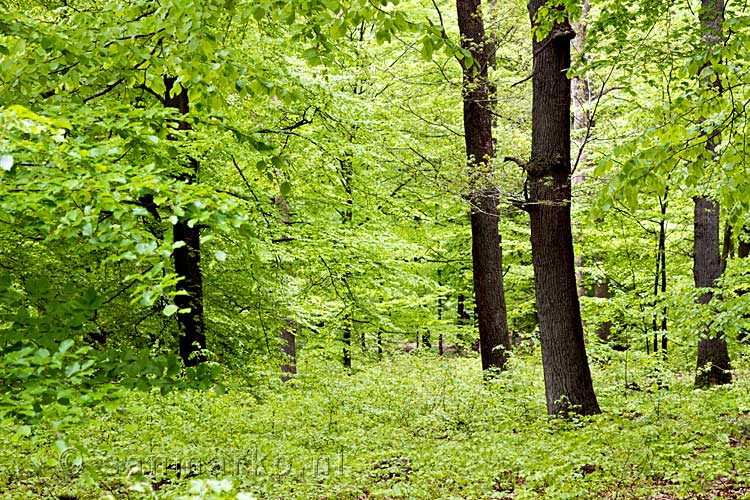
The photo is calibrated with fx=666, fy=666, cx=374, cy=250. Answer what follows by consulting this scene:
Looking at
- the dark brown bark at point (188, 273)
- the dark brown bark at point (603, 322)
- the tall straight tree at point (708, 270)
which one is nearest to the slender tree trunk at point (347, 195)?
the dark brown bark at point (188, 273)

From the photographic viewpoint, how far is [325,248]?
10.7 meters

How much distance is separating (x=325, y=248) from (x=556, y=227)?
4.19 m

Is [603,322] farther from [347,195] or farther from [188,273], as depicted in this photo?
[188,273]

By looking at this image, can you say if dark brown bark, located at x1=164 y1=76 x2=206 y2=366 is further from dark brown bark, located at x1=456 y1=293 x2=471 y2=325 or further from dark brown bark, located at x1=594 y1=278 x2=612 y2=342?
dark brown bark, located at x1=456 y1=293 x2=471 y2=325

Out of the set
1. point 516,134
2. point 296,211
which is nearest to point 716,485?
point 516,134

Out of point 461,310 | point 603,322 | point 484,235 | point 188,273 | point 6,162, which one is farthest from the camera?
point 461,310

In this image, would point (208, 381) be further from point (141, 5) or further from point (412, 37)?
point (412, 37)

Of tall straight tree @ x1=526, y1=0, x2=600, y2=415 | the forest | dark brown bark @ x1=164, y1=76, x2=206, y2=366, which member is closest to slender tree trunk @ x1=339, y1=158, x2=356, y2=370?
the forest

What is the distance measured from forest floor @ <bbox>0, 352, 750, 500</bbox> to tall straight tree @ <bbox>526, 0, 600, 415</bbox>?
0.54 m

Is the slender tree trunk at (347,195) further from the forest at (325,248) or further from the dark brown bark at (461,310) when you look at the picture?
the dark brown bark at (461,310)

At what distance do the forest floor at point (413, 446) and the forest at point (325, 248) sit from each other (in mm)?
43

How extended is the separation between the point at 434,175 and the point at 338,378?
517 centimetres

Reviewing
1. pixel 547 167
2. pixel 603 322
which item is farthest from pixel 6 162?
pixel 603 322

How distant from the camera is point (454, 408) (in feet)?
29.9
